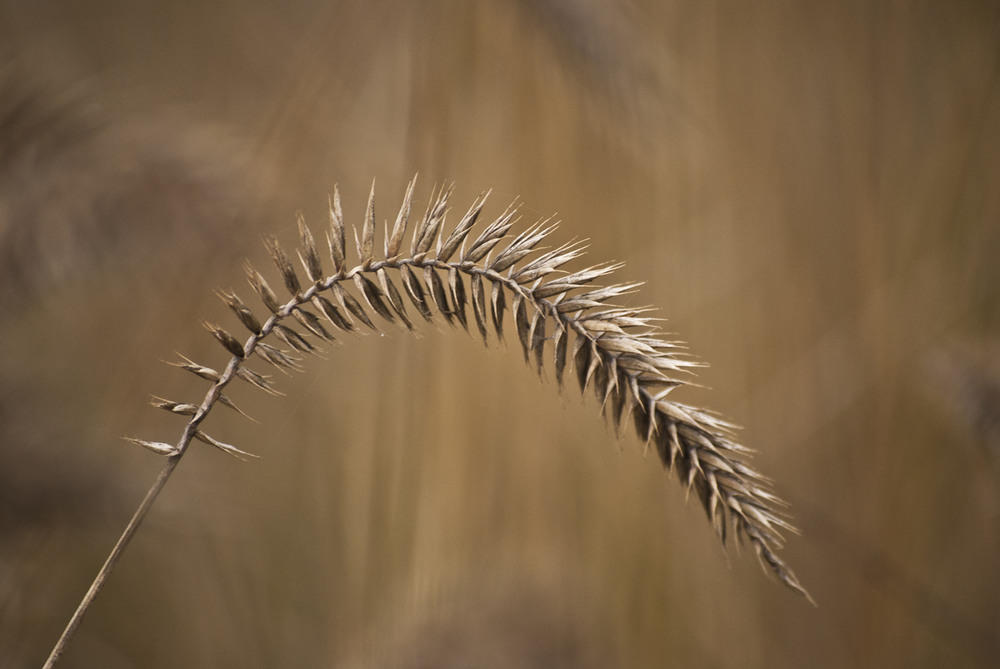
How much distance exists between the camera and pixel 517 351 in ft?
3.21

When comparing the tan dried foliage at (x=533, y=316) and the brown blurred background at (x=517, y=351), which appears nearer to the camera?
the tan dried foliage at (x=533, y=316)

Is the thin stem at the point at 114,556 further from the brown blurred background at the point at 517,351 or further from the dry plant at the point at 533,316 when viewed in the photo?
the brown blurred background at the point at 517,351

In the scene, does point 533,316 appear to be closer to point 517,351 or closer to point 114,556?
point 114,556

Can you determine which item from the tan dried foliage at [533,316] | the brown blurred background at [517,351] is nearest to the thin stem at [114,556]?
the tan dried foliage at [533,316]

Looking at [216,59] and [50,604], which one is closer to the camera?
[50,604]

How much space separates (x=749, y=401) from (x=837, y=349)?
20cm

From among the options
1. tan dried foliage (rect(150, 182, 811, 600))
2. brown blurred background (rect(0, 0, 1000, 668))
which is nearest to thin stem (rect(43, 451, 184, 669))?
tan dried foliage (rect(150, 182, 811, 600))

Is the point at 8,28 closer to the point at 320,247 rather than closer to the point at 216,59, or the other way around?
the point at 216,59

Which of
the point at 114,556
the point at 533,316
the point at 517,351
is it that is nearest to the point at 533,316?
the point at 533,316

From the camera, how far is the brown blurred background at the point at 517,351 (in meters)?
0.65

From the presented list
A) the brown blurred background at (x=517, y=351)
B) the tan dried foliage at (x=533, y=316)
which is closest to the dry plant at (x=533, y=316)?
the tan dried foliage at (x=533, y=316)

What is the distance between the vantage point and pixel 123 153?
1.92 feet

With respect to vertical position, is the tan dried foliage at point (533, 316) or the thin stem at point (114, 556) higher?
the tan dried foliage at point (533, 316)

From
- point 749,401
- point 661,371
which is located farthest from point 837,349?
point 661,371
